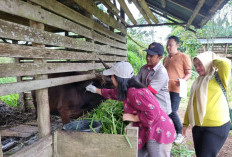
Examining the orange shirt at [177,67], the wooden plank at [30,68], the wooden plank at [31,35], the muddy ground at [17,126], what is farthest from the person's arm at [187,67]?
the muddy ground at [17,126]

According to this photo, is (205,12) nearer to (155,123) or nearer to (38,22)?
(155,123)

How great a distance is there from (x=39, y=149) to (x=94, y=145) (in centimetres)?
58

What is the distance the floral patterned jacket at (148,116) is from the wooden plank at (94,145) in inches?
12.0

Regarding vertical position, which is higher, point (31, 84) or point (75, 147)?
point (31, 84)

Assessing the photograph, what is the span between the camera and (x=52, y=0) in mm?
2283

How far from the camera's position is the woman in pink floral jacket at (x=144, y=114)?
2002mm

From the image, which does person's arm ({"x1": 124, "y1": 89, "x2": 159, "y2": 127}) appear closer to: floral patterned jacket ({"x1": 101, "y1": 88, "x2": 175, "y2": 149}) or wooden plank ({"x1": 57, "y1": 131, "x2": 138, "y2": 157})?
floral patterned jacket ({"x1": 101, "y1": 88, "x2": 175, "y2": 149})

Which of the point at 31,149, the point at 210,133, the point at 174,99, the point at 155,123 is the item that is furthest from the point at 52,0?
the point at 174,99

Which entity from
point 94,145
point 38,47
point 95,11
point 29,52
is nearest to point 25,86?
point 29,52

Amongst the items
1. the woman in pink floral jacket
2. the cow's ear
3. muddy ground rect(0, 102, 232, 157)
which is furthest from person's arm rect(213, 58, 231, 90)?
muddy ground rect(0, 102, 232, 157)

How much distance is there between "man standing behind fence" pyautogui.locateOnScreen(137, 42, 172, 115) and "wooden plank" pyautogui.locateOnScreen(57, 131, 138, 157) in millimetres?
1110

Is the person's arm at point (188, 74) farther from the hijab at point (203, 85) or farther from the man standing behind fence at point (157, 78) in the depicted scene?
the hijab at point (203, 85)

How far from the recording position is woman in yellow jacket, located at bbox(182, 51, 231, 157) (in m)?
2.28

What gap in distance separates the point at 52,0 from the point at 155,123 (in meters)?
2.02
